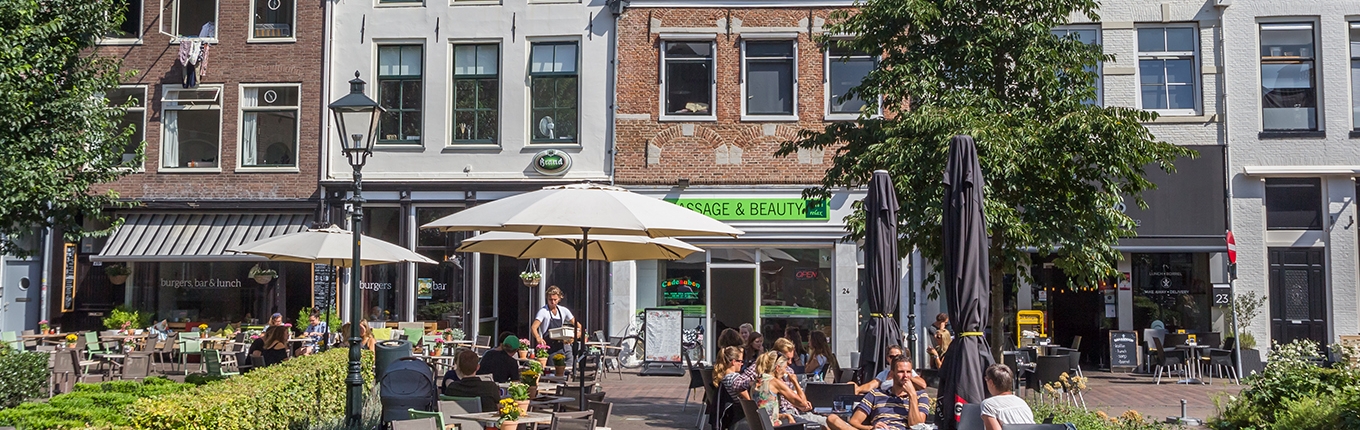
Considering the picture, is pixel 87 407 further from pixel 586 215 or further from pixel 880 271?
pixel 880 271

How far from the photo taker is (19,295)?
22375 millimetres

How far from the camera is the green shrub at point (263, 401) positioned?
7148mm

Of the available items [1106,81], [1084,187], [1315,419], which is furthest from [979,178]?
[1106,81]

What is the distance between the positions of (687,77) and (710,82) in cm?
45

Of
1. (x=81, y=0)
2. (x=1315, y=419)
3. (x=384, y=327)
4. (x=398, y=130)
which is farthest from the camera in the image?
(x=398, y=130)

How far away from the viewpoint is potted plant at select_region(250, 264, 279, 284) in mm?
21812

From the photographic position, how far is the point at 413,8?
71.8ft

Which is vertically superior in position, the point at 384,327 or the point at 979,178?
the point at 979,178

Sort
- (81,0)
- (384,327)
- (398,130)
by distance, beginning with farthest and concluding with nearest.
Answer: (398,130) → (384,327) → (81,0)

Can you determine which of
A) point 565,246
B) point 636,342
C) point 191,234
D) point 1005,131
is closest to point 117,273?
point 191,234

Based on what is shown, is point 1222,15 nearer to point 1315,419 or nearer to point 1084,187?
point 1084,187

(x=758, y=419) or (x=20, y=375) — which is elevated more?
(x=758, y=419)

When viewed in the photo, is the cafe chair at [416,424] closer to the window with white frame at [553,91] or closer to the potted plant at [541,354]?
the potted plant at [541,354]

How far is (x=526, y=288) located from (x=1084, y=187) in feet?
36.4
